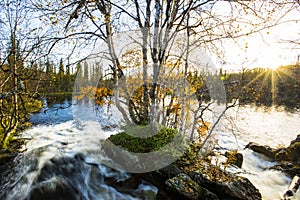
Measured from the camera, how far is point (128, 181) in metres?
4.74

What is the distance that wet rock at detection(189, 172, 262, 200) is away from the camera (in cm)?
387

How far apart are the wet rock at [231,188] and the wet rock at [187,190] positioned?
21 cm

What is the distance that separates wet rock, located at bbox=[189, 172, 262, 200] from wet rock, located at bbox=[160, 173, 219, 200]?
21cm

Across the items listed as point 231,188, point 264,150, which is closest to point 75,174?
point 231,188

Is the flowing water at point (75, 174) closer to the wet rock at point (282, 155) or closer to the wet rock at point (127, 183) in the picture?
the wet rock at point (127, 183)

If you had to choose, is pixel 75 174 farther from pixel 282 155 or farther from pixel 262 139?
pixel 262 139

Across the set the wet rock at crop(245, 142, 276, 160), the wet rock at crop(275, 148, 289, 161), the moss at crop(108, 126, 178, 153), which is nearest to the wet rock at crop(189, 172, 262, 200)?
the moss at crop(108, 126, 178, 153)

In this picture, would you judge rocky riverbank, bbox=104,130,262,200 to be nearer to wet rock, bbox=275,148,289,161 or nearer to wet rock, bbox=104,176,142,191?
wet rock, bbox=104,176,142,191

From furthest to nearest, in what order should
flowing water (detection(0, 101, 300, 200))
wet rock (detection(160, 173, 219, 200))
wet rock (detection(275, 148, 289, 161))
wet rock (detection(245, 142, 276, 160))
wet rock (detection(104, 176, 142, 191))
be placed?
wet rock (detection(245, 142, 276, 160)), wet rock (detection(275, 148, 289, 161)), wet rock (detection(104, 176, 142, 191)), flowing water (detection(0, 101, 300, 200)), wet rock (detection(160, 173, 219, 200))

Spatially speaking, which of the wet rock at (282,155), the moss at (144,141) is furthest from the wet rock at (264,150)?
the moss at (144,141)

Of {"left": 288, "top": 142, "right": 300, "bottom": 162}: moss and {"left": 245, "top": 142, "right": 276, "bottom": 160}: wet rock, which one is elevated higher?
{"left": 288, "top": 142, "right": 300, "bottom": 162}: moss

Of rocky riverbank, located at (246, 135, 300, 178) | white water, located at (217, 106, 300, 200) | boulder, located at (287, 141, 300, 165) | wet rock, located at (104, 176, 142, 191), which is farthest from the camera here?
boulder, located at (287, 141, 300, 165)

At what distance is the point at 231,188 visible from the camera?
3904mm

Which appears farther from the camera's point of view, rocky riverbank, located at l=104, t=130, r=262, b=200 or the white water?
the white water
